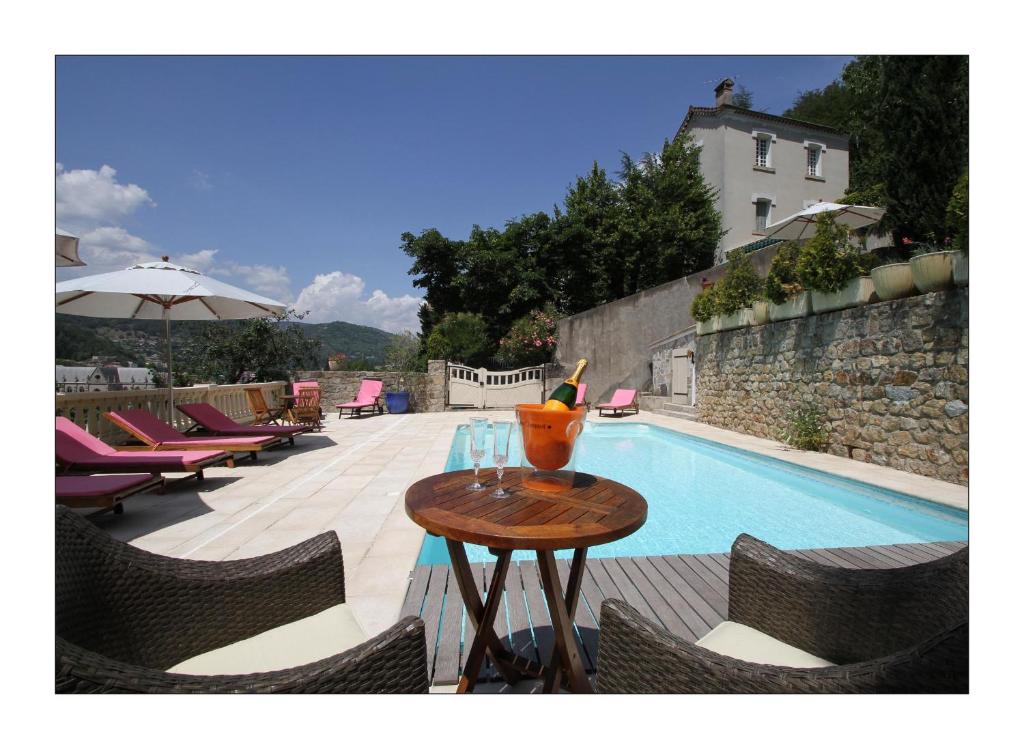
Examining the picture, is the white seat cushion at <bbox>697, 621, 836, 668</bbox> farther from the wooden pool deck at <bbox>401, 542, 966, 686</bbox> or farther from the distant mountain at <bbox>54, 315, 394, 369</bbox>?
the distant mountain at <bbox>54, 315, 394, 369</bbox>

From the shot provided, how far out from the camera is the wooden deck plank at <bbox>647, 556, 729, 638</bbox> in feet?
6.17

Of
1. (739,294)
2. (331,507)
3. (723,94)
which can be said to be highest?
(723,94)

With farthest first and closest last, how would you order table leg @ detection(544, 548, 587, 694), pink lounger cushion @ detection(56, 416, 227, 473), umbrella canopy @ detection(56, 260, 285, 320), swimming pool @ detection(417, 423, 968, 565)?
1. umbrella canopy @ detection(56, 260, 285, 320)
2. pink lounger cushion @ detection(56, 416, 227, 473)
3. swimming pool @ detection(417, 423, 968, 565)
4. table leg @ detection(544, 548, 587, 694)

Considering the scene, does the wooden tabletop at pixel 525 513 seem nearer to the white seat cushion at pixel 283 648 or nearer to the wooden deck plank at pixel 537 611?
the white seat cushion at pixel 283 648

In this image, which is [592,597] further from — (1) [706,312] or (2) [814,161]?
(2) [814,161]

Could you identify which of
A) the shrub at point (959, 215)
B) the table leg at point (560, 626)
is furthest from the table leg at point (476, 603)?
the shrub at point (959, 215)

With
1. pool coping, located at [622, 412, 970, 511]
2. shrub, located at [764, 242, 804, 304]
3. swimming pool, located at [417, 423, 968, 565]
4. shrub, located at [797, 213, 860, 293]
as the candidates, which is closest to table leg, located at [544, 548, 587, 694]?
swimming pool, located at [417, 423, 968, 565]

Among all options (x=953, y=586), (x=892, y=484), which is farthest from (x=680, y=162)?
(x=953, y=586)

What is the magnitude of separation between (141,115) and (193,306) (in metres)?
5.31

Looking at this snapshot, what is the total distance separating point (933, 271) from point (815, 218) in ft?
13.3

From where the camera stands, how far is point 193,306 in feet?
22.3

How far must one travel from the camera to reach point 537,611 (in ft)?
6.54

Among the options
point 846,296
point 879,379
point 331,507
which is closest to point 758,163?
point 846,296

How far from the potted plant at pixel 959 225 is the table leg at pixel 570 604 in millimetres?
4007
